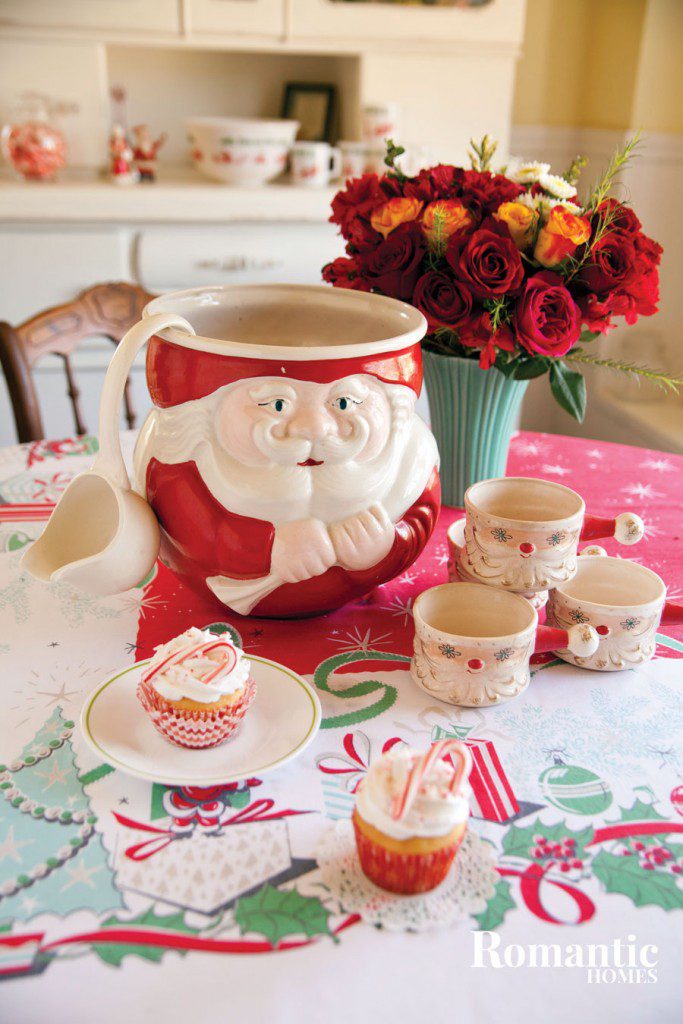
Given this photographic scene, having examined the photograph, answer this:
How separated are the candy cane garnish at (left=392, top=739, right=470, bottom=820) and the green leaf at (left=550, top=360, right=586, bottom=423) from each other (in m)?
0.51

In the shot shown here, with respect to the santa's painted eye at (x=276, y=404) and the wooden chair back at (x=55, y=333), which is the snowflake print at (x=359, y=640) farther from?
the wooden chair back at (x=55, y=333)

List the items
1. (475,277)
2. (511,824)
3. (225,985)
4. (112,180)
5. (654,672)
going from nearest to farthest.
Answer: (225,985) < (511,824) < (654,672) < (475,277) < (112,180)

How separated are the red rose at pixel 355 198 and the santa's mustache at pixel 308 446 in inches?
14.6

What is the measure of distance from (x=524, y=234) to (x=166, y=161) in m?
2.02

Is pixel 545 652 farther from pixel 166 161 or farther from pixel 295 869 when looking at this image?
pixel 166 161

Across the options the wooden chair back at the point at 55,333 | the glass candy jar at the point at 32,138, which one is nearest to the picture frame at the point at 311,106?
the glass candy jar at the point at 32,138

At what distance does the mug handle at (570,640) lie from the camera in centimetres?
71

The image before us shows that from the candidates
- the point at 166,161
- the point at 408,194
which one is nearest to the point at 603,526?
the point at 408,194

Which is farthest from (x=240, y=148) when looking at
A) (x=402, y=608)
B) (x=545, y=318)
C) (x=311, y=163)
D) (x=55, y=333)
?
(x=402, y=608)

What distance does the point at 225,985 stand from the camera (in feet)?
1.56

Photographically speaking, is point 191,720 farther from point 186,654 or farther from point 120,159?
point 120,159

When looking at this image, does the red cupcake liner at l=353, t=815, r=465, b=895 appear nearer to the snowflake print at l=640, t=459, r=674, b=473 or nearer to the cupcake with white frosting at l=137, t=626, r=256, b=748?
the cupcake with white frosting at l=137, t=626, r=256, b=748

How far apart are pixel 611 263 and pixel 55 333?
3.00 ft

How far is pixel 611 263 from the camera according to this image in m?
0.91
